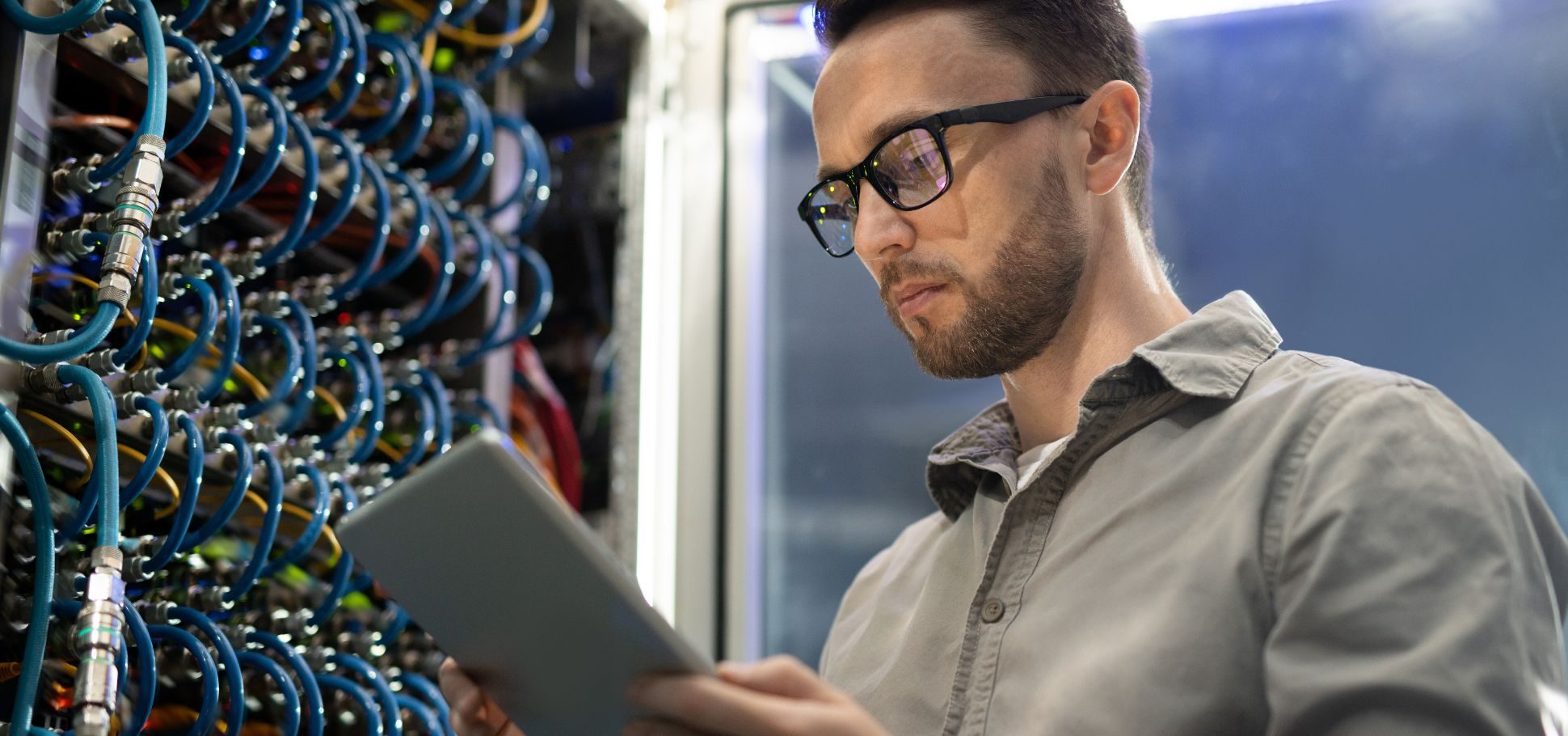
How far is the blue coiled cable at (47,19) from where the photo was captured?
1112 millimetres

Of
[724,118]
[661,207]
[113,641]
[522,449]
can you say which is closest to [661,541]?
[522,449]

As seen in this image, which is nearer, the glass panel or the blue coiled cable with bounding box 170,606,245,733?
the blue coiled cable with bounding box 170,606,245,733

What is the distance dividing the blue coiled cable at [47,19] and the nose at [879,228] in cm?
72

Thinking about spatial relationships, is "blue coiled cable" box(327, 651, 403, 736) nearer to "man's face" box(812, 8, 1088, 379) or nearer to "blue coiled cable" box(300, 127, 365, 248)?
"blue coiled cable" box(300, 127, 365, 248)

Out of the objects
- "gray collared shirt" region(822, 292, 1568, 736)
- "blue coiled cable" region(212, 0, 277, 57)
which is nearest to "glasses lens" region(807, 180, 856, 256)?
"gray collared shirt" region(822, 292, 1568, 736)

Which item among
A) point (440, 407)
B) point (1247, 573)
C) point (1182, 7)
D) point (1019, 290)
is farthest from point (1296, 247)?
point (440, 407)

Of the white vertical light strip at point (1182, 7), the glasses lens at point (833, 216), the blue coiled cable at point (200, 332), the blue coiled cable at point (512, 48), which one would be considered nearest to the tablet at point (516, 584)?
the blue coiled cable at point (200, 332)

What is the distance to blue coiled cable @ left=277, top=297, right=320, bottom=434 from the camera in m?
1.43

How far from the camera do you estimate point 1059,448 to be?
120 cm

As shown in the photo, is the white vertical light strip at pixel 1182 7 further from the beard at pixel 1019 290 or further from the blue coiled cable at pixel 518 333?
the blue coiled cable at pixel 518 333

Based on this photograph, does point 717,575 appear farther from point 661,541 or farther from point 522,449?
point 522,449

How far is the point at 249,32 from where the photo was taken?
134cm

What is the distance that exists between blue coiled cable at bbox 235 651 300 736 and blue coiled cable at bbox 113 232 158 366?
0.32 meters

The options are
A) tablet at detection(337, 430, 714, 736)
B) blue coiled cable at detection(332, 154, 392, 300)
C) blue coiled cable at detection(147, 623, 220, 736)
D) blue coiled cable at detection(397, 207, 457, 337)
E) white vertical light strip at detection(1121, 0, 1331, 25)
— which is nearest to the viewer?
tablet at detection(337, 430, 714, 736)
